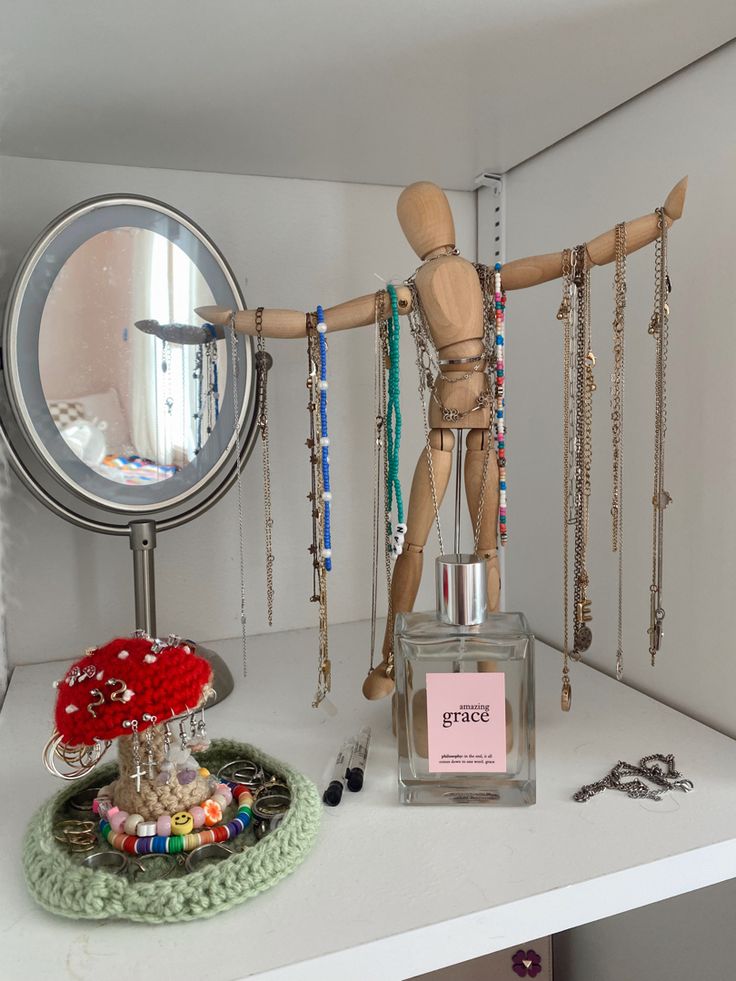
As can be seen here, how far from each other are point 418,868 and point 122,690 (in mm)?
208

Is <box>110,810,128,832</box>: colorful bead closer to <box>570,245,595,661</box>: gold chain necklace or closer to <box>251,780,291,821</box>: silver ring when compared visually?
<box>251,780,291,821</box>: silver ring

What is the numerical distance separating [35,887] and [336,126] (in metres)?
0.69

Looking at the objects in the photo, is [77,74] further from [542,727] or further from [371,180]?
[542,727]

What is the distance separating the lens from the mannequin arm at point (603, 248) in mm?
563

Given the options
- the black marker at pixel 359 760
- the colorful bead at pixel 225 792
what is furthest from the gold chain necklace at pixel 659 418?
the colorful bead at pixel 225 792

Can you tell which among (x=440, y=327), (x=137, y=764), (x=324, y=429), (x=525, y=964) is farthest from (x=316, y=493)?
(x=525, y=964)

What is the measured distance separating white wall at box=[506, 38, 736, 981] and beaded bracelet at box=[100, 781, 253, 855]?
0.31m

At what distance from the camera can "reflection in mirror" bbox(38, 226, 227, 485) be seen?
72cm

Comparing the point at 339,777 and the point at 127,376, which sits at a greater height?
the point at 127,376

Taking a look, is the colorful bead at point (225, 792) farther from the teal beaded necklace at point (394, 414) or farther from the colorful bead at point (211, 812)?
the teal beaded necklace at point (394, 414)

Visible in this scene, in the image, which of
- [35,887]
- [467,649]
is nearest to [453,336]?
[467,649]

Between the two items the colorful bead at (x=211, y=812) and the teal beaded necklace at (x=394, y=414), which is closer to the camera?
the colorful bead at (x=211, y=812)

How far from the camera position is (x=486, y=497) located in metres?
0.65

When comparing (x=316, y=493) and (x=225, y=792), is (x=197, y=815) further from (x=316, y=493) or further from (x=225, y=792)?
(x=316, y=493)
